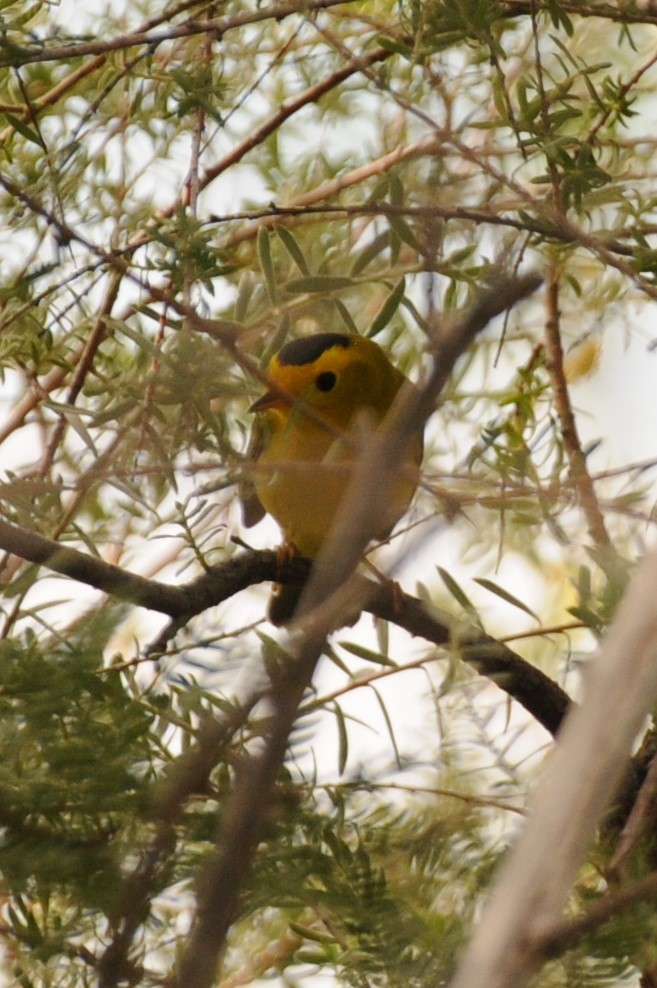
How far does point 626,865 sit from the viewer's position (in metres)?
1.01

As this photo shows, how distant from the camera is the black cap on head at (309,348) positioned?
5.31 ft

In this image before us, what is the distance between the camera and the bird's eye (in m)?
1.73

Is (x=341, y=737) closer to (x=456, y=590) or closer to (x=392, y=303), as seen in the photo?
(x=456, y=590)

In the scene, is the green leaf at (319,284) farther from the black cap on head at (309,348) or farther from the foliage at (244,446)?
the black cap on head at (309,348)

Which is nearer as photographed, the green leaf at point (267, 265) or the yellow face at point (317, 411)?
the green leaf at point (267, 265)

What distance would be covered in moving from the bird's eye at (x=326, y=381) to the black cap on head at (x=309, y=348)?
0.03 m

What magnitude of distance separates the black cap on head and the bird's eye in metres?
0.03

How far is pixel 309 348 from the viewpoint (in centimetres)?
166

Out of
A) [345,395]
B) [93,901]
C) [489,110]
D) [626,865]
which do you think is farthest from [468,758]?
[345,395]

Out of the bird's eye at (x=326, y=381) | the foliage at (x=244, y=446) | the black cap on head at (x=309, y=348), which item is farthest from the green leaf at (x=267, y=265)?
the bird's eye at (x=326, y=381)

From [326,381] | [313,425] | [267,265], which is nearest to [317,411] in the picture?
[326,381]

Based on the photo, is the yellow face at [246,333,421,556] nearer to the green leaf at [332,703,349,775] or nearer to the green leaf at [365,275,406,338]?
the green leaf at [365,275,406,338]

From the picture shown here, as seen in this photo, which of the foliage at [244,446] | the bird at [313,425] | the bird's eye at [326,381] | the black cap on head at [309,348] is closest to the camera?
the foliage at [244,446]

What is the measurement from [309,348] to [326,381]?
9cm
